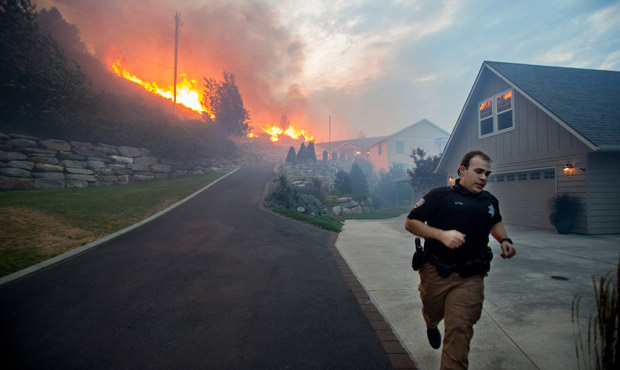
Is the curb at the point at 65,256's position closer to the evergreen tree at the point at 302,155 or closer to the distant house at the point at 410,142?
the evergreen tree at the point at 302,155

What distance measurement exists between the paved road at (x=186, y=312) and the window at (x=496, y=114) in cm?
1142

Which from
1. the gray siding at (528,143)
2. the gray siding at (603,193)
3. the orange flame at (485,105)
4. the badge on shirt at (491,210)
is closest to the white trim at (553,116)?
the gray siding at (528,143)

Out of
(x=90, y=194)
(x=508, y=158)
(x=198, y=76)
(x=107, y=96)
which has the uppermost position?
(x=198, y=76)

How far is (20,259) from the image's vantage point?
17.2ft

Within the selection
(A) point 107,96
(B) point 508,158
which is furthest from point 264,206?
(A) point 107,96

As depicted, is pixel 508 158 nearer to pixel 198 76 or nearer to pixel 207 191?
pixel 207 191

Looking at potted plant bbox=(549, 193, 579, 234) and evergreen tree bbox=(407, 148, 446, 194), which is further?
evergreen tree bbox=(407, 148, 446, 194)

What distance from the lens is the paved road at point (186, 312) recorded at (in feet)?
9.82

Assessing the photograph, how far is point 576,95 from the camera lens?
11609mm

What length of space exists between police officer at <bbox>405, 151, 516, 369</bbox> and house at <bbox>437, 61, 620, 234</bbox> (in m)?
9.57

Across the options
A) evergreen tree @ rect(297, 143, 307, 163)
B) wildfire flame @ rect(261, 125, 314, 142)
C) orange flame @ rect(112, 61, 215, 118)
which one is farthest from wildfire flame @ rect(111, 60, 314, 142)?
wildfire flame @ rect(261, 125, 314, 142)

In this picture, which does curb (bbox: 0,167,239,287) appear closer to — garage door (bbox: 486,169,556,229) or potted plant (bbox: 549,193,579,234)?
potted plant (bbox: 549,193,579,234)

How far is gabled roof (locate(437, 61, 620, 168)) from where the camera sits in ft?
31.1

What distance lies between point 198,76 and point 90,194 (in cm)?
3268
